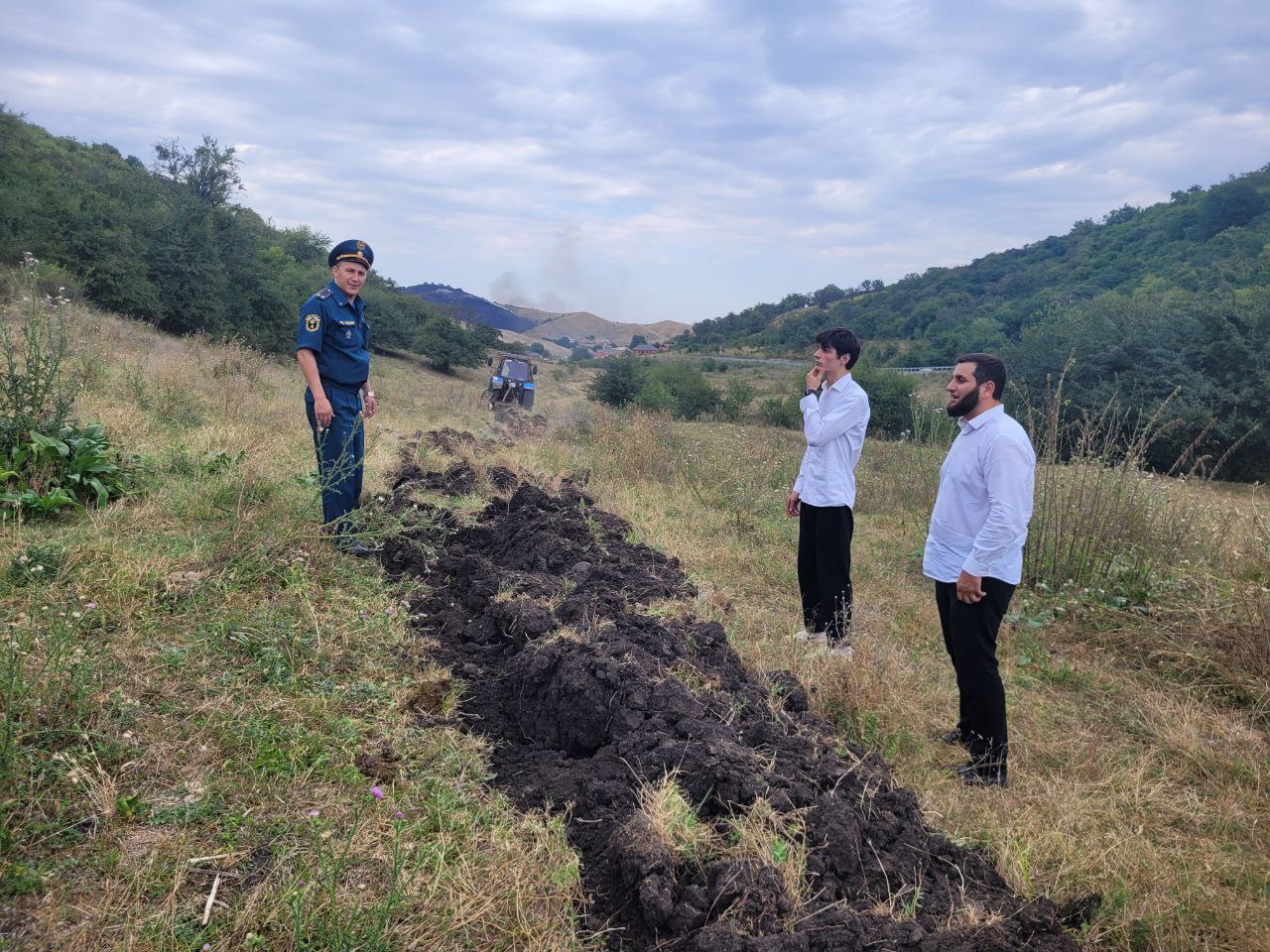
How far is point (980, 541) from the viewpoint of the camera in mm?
3537

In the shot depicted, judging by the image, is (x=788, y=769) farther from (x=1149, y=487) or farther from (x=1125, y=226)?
(x=1125, y=226)

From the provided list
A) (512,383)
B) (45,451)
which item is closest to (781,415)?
(512,383)

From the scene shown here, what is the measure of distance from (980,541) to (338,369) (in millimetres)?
3943

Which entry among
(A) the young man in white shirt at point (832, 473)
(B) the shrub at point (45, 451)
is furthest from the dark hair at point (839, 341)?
(B) the shrub at point (45, 451)

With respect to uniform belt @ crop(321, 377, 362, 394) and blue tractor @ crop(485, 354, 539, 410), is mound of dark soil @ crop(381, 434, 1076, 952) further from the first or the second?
blue tractor @ crop(485, 354, 539, 410)

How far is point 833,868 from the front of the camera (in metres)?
2.38

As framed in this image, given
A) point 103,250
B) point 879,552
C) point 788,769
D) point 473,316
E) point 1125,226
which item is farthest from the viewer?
point 1125,226

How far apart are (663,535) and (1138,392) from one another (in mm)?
19884

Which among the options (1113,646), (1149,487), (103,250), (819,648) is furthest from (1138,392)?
(103,250)

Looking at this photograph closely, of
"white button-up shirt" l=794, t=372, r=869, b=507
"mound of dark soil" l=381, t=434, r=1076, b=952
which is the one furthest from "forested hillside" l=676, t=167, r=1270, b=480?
"mound of dark soil" l=381, t=434, r=1076, b=952

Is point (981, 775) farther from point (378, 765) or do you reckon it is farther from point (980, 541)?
point (378, 765)

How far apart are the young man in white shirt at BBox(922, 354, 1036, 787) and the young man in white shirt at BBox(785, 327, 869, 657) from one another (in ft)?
2.78

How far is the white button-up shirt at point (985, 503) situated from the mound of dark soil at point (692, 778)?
1012 mm

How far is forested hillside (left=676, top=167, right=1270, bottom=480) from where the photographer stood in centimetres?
2067
